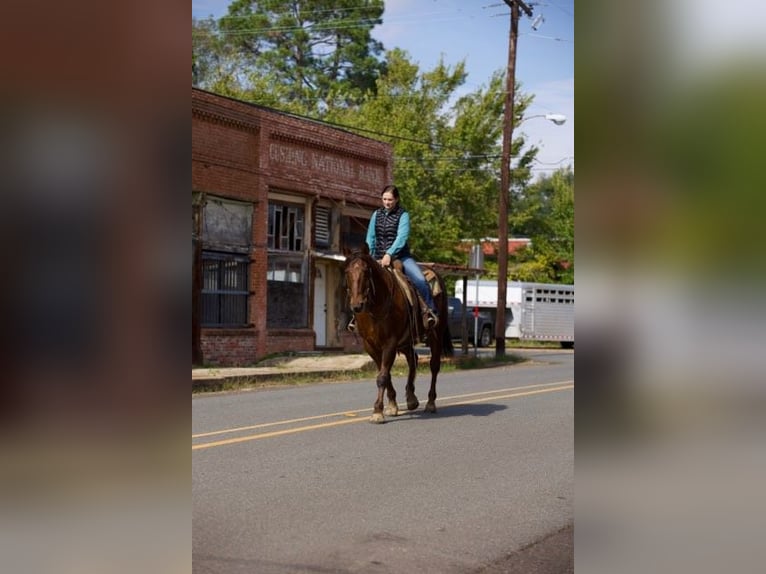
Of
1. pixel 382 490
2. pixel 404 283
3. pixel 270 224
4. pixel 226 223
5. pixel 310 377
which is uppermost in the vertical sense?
pixel 270 224

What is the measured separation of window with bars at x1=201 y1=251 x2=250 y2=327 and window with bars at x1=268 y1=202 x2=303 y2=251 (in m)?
1.51

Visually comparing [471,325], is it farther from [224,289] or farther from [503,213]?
[224,289]

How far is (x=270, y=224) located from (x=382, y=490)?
18.0 metres

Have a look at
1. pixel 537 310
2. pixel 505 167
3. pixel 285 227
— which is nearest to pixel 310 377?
pixel 285 227

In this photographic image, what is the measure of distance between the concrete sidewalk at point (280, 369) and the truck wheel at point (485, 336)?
12327 mm

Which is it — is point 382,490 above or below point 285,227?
below

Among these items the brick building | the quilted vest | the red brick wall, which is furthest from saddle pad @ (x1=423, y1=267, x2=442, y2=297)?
the red brick wall

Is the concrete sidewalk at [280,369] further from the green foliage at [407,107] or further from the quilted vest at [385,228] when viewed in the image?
the green foliage at [407,107]

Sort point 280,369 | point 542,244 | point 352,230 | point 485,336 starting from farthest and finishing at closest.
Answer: point 542,244 → point 485,336 → point 352,230 → point 280,369

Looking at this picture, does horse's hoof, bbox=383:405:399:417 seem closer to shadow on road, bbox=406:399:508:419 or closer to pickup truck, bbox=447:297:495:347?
shadow on road, bbox=406:399:508:419

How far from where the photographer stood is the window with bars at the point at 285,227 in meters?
24.9

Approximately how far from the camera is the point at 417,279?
12.2 meters

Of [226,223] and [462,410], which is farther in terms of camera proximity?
[226,223]
